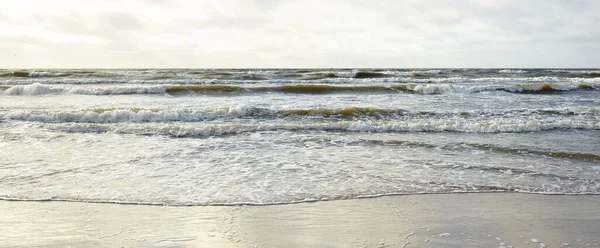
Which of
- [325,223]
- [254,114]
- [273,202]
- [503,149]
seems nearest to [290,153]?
[273,202]

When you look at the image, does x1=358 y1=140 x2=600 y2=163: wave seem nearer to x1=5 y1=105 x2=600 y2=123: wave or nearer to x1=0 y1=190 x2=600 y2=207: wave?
x1=0 y1=190 x2=600 y2=207: wave

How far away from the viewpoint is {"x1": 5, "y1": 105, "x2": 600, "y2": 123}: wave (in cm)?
1066

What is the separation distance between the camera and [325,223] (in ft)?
12.7

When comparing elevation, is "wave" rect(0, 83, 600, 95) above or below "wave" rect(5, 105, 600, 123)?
above

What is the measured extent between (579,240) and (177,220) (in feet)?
11.4

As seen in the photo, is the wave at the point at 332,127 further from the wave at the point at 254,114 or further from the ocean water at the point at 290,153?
the wave at the point at 254,114

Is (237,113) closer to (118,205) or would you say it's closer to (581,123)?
(118,205)

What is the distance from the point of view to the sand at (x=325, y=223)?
344 cm

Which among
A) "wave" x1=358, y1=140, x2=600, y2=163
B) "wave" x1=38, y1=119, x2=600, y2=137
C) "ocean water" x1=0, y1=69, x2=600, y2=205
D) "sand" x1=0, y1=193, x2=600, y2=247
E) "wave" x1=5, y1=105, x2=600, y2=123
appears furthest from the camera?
"wave" x1=5, y1=105, x2=600, y2=123

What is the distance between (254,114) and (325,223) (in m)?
7.86

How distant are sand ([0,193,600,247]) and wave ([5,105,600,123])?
642 centimetres

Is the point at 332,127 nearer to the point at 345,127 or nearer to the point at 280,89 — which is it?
the point at 345,127

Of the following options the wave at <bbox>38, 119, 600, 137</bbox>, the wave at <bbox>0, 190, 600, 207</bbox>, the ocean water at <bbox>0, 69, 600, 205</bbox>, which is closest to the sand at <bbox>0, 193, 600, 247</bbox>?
the wave at <bbox>0, 190, 600, 207</bbox>

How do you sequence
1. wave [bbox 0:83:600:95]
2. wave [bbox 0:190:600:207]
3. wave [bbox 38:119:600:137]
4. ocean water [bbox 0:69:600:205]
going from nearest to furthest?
1. wave [bbox 0:190:600:207]
2. ocean water [bbox 0:69:600:205]
3. wave [bbox 38:119:600:137]
4. wave [bbox 0:83:600:95]
